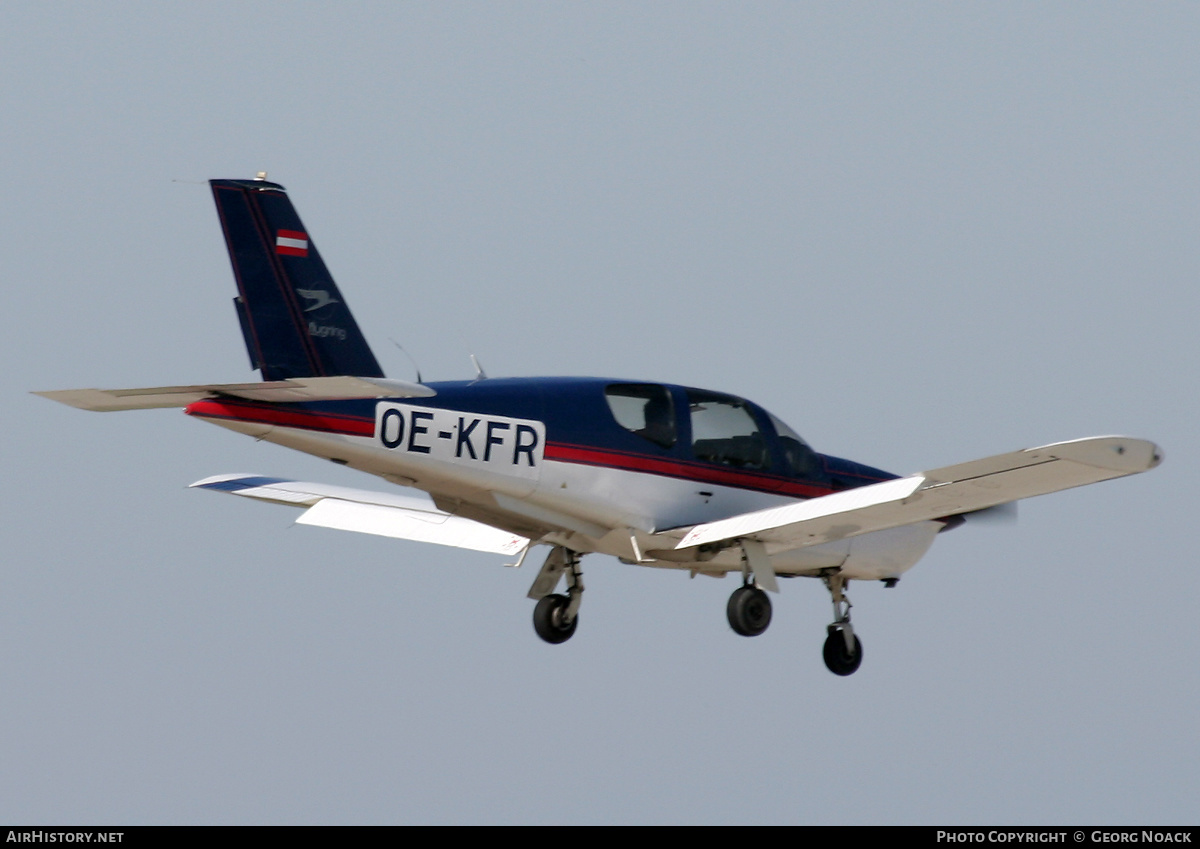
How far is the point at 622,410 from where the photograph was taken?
15891mm

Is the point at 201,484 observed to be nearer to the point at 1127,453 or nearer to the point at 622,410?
the point at 622,410

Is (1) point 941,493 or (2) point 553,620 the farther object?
(2) point 553,620

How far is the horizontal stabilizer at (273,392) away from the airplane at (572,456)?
2 cm

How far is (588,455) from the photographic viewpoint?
15.4m

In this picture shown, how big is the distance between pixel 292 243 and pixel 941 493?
6196 millimetres

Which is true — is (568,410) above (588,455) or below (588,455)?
above

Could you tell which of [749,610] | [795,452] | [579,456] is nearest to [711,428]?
[795,452]

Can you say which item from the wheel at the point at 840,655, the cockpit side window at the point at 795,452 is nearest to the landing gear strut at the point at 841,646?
the wheel at the point at 840,655

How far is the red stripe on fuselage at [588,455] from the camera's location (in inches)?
539

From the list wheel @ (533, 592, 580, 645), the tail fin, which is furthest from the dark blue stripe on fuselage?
wheel @ (533, 592, 580, 645)

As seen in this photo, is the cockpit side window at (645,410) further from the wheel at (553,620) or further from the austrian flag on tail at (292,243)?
the austrian flag on tail at (292,243)

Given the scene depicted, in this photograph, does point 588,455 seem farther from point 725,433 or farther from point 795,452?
point 795,452

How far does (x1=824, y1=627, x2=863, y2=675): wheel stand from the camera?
17766 millimetres
